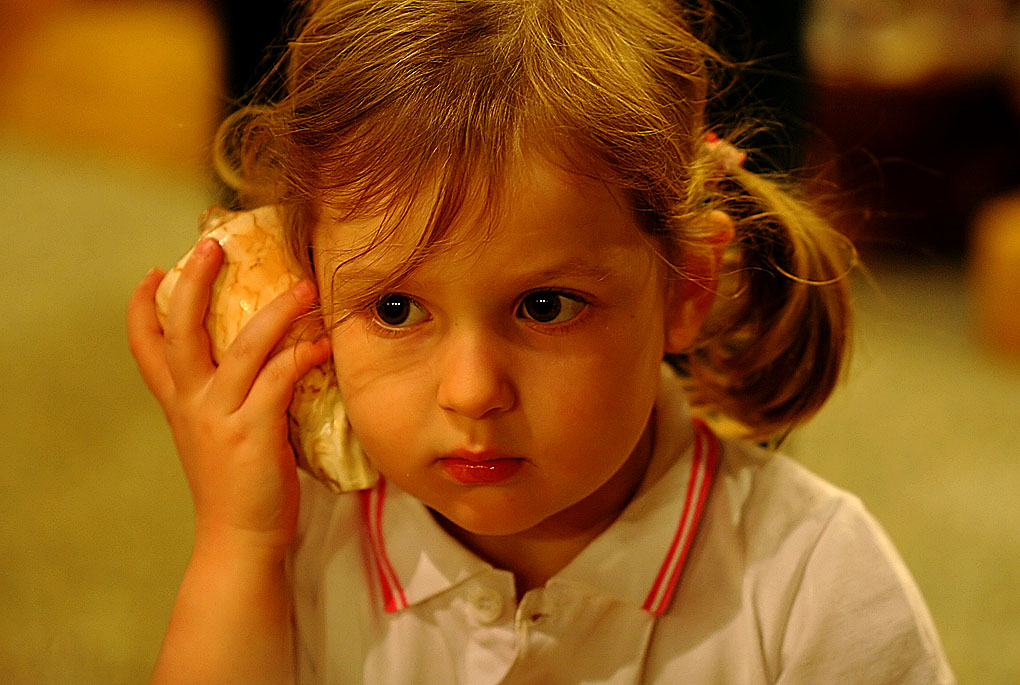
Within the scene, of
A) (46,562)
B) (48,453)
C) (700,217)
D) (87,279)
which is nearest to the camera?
(700,217)

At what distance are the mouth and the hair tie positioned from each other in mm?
257

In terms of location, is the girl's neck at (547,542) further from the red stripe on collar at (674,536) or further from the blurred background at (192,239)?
the blurred background at (192,239)

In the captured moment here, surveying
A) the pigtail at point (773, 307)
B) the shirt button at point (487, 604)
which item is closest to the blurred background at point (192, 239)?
the pigtail at point (773, 307)

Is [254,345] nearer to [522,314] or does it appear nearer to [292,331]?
[292,331]

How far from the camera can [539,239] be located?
67 centimetres

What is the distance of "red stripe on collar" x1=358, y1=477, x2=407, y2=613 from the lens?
85cm

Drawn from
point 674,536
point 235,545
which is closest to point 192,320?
point 235,545

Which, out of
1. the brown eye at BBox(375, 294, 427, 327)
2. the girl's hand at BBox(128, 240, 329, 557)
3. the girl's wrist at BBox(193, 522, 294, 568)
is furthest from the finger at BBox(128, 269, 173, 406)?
the brown eye at BBox(375, 294, 427, 327)

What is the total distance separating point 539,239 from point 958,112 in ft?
7.70

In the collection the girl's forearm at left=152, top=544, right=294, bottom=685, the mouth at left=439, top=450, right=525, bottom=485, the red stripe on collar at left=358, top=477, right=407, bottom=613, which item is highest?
the mouth at left=439, top=450, right=525, bottom=485

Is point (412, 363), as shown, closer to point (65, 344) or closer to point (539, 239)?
point (539, 239)

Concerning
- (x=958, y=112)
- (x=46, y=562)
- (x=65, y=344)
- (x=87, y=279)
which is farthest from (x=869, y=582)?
(x=958, y=112)

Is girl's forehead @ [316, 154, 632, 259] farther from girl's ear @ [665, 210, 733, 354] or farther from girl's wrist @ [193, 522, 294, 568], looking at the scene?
girl's wrist @ [193, 522, 294, 568]

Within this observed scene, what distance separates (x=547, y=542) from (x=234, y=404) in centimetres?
25
